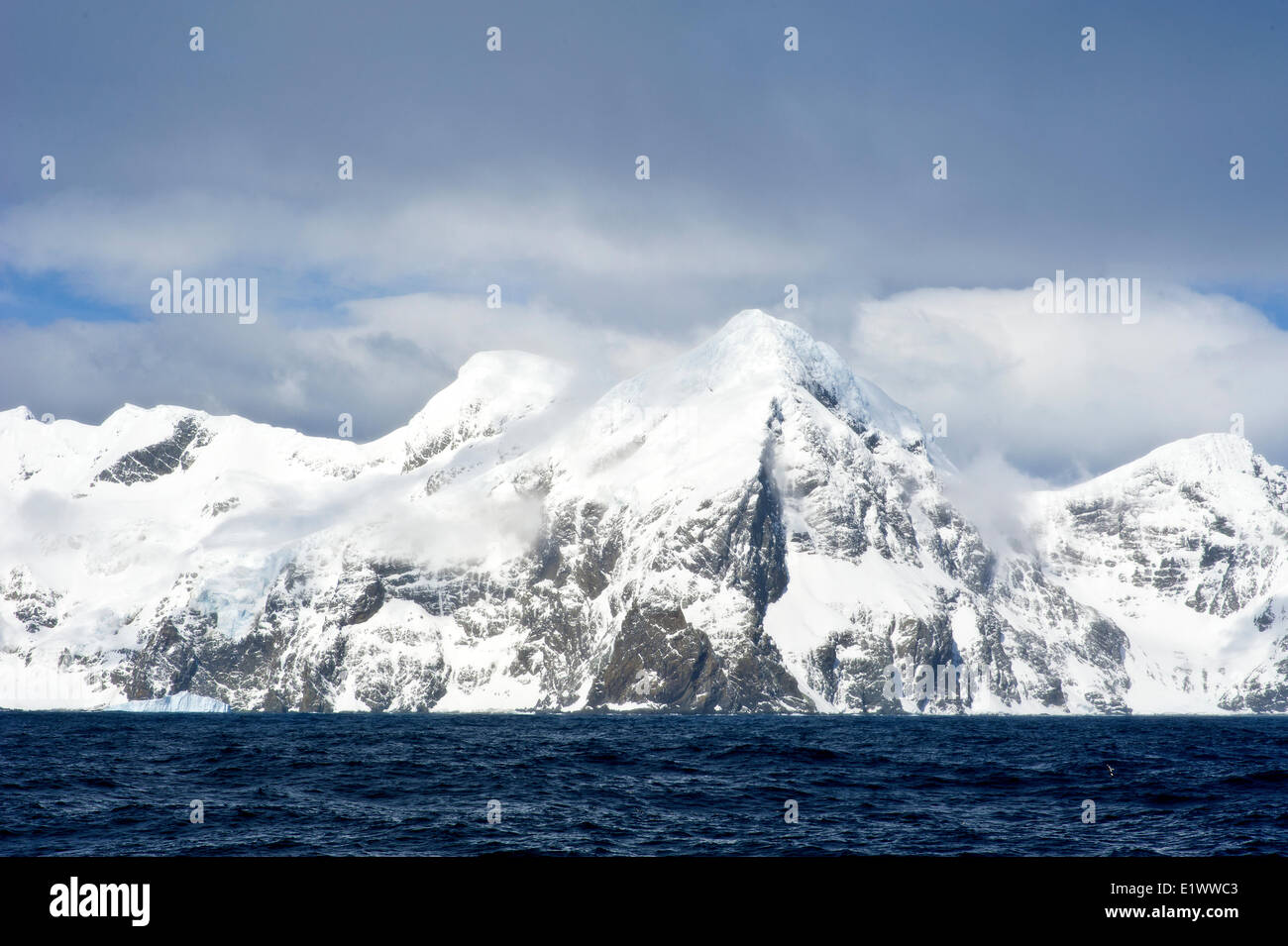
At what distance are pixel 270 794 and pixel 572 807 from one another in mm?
15212

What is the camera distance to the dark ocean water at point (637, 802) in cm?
4316

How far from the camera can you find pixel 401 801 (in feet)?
184

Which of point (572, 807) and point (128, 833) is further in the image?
point (572, 807)

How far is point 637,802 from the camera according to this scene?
57.4m

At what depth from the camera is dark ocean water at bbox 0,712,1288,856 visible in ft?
142

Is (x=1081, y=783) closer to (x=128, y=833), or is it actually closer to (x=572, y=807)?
(x=572, y=807)
